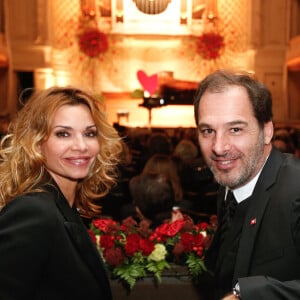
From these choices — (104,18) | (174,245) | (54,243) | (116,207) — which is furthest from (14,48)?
(54,243)

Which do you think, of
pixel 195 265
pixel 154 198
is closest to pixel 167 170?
pixel 154 198

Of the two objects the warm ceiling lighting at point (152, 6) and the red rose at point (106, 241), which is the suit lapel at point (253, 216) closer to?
the red rose at point (106, 241)

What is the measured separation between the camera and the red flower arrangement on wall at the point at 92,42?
40.7ft

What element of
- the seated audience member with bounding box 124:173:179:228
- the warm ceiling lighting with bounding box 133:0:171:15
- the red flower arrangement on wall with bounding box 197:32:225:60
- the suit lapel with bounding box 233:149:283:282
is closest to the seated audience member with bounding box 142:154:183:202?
the seated audience member with bounding box 124:173:179:228

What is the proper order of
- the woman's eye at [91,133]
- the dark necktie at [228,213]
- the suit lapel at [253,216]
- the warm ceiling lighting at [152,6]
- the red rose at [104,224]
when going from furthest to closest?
the warm ceiling lighting at [152,6] → the red rose at [104,224] → the woman's eye at [91,133] → the dark necktie at [228,213] → the suit lapel at [253,216]

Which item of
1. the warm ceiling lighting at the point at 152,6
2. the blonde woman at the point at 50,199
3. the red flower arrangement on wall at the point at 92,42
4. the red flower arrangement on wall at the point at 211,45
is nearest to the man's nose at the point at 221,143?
the blonde woman at the point at 50,199

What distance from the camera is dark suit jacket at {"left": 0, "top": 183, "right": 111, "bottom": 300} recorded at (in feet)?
4.91

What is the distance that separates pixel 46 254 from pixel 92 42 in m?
11.3

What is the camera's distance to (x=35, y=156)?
1787 millimetres

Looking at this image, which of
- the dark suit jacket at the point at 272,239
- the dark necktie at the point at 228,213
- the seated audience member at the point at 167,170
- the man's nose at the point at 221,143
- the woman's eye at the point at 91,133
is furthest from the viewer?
the seated audience member at the point at 167,170

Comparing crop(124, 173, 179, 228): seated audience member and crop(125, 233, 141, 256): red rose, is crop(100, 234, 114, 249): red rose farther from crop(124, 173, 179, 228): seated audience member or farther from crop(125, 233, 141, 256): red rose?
crop(124, 173, 179, 228): seated audience member

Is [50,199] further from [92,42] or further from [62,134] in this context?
[92,42]

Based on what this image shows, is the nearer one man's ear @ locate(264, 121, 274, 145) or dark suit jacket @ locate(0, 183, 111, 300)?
dark suit jacket @ locate(0, 183, 111, 300)

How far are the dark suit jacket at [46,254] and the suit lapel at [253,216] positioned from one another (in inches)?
19.6
